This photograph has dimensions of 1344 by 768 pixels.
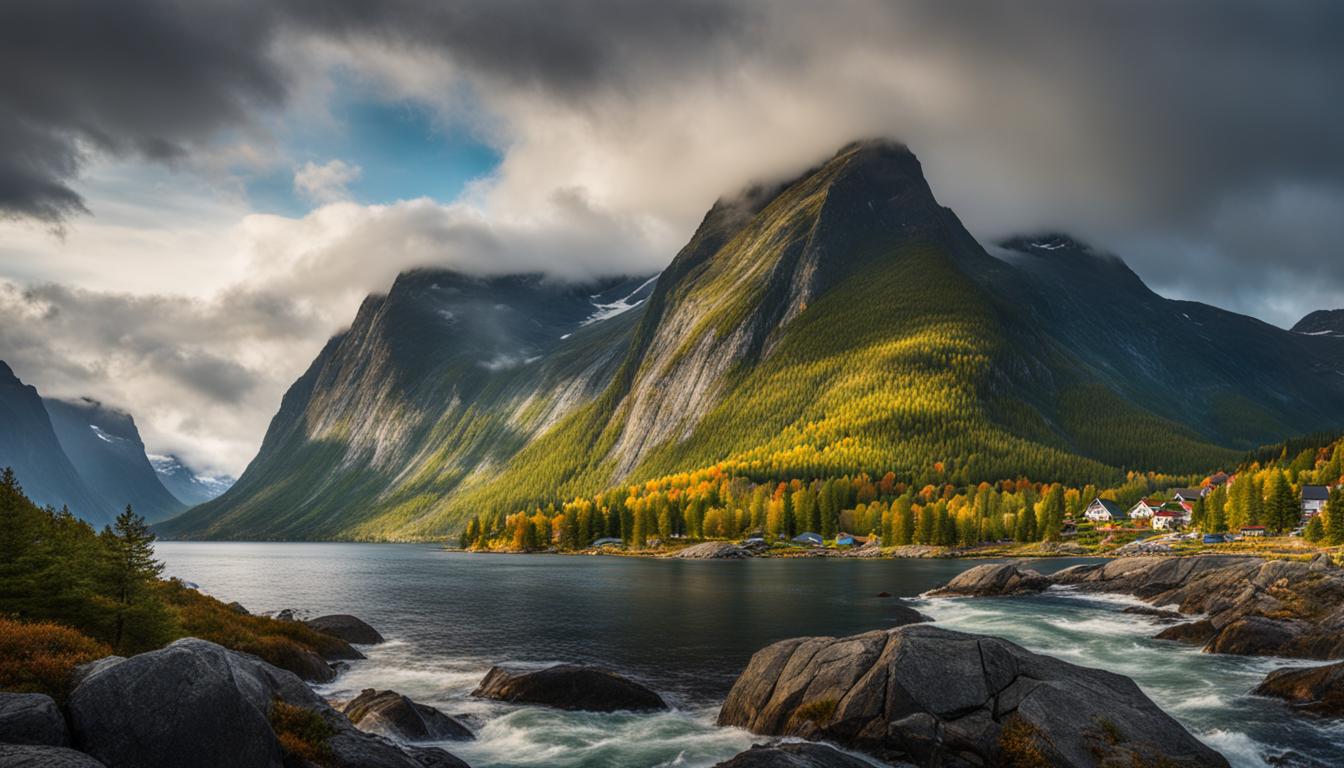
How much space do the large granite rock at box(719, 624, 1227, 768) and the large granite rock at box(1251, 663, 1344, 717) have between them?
12.2 metres

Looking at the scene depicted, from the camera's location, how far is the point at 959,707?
109 ft

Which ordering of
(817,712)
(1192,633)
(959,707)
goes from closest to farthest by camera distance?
(959,707), (817,712), (1192,633)

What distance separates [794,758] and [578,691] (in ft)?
58.4

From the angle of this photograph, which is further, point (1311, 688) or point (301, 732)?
point (1311, 688)

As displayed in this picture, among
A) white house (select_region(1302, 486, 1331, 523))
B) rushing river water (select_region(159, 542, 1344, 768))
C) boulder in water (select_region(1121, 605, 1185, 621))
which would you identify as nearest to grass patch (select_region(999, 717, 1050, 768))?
rushing river water (select_region(159, 542, 1344, 768))

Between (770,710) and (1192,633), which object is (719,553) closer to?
(1192,633)

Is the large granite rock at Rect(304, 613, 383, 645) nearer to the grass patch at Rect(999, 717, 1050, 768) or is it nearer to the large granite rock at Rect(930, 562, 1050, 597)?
the grass patch at Rect(999, 717, 1050, 768)

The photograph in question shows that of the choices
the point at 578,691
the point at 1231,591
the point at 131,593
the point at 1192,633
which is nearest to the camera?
the point at 131,593

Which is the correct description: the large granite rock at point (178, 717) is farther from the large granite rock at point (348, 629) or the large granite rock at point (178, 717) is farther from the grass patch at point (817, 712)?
the large granite rock at point (348, 629)

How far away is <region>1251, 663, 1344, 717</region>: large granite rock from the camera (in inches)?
1597

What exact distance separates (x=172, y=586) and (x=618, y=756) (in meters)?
52.7

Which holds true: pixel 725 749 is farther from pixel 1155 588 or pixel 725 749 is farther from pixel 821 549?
pixel 821 549

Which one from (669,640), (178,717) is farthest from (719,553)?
(178,717)

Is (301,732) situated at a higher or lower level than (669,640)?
higher
